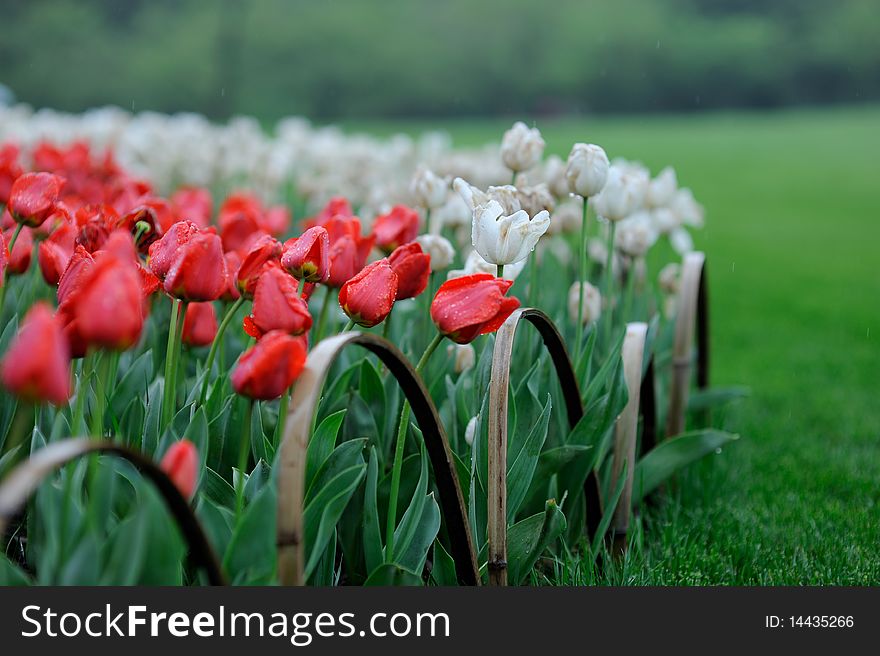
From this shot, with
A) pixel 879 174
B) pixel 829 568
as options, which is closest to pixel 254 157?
pixel 829 568

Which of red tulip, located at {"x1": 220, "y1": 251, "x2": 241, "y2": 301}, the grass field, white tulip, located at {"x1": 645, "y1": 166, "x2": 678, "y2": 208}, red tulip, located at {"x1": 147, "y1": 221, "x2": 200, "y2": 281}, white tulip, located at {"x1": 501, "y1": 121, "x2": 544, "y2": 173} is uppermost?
white tulip, located at {"x1": 501, "y1": 121, "x2": 544, "y2": 173}

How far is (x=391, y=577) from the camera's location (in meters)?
1.20

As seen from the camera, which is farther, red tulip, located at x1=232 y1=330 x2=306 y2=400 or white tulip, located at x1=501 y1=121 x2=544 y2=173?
white tulip, located at x1=501 y1=121 x2=544 y2=173

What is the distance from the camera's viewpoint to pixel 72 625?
976mm

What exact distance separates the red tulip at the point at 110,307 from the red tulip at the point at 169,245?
1.36 feet

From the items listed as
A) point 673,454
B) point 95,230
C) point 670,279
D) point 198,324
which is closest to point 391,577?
point 198,324

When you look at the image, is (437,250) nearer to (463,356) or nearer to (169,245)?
(463,356)

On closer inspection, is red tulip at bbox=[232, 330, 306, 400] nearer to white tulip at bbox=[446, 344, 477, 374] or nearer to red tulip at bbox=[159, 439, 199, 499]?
red tulip at bbox=[159, 439, 199, 499]

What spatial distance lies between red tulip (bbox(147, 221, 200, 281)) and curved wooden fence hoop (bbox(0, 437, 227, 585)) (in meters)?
0.45

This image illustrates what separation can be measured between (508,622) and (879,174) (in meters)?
14.2

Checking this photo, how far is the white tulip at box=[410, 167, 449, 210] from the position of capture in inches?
81.7

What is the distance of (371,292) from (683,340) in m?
1.28

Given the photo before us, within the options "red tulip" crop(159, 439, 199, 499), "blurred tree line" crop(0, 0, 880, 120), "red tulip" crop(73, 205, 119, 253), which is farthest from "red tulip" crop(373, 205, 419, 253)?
"blurred tree line" crop(0, 0, 880, 120)

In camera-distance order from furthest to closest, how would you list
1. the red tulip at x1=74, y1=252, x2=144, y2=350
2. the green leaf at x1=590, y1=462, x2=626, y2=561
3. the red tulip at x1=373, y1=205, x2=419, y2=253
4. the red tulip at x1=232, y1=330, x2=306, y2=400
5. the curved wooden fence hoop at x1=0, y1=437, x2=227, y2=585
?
the red tulip at x1=373, y1=205, x2=419, y2=253 < the green leaf at x1=590, y1=462, x2=626, y2=561 < the red tulip at x1=232, y1=330, x2=306, y2=400 < the red tulip at x1=74, y1=252, x2=144, y2=350 < the curved wooden fence hoop at x1=0, y1=437, x2=227, y2=585
